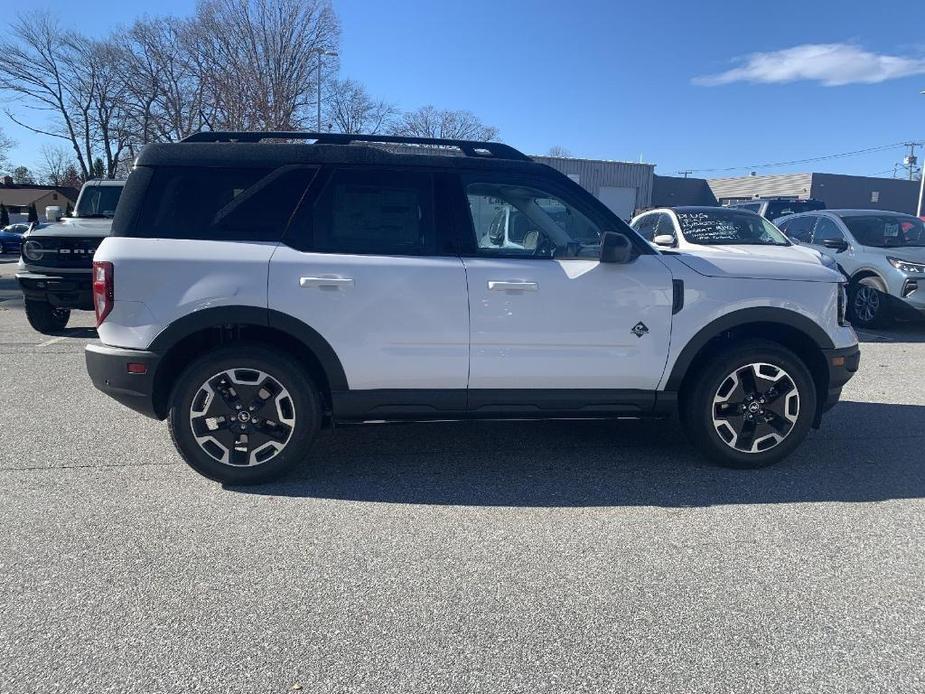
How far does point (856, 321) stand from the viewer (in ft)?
33.3

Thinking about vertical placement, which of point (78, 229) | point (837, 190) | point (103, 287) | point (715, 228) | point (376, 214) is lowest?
point (103, 287)

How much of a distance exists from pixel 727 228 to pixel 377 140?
603 centimetres

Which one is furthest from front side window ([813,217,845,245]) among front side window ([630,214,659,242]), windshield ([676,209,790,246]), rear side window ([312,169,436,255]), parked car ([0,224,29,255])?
parked car ([0,224,29,255])

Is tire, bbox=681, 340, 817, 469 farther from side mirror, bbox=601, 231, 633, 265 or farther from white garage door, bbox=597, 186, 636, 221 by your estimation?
white garage door, bbox=597, 186, 636, 221

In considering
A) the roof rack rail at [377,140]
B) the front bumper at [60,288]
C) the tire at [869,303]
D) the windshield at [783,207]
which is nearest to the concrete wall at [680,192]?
the windshield at [783,207]

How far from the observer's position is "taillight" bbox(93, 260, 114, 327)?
3686 millimetres

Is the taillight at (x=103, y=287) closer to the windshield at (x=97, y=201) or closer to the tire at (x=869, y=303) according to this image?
the windshield at (x=97, y=201)

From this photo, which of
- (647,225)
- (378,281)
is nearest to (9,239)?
(647,225)

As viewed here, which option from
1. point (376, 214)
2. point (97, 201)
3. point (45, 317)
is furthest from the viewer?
point (97, 201)

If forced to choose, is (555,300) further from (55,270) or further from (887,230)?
(887,230)

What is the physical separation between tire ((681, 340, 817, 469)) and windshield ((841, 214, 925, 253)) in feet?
23.9

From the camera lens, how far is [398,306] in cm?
383

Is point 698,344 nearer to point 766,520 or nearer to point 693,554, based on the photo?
point 766,520

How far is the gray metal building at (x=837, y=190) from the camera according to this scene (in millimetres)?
47094
